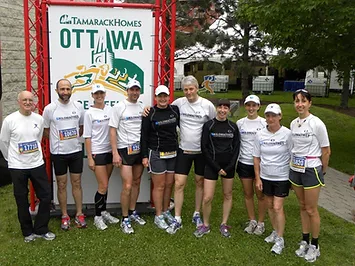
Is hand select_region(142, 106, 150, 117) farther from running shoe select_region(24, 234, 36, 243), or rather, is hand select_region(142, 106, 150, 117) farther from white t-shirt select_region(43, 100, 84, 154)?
running shoe select_region(24, 234, 36, 243)

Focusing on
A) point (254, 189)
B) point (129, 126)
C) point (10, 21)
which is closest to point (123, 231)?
point (129, 126)

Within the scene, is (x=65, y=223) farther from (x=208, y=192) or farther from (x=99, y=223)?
(x=208, y=192)

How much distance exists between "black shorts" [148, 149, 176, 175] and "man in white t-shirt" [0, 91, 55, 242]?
1313 mm

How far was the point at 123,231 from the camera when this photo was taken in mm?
5105

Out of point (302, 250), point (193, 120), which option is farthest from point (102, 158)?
point (302, 250)

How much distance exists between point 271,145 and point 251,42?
17778mm

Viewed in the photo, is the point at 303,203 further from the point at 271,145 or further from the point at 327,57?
the point at 327,57

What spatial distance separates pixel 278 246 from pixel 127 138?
7.59ft

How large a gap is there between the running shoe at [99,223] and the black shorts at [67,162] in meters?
0.71

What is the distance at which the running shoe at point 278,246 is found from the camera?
4.64 metres

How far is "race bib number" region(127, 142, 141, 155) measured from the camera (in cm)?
504

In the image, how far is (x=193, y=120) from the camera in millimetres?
4961

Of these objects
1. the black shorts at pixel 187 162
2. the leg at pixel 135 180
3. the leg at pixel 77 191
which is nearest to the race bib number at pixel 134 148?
the leg at pixel 135 180

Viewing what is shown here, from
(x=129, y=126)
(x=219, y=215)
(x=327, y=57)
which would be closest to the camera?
(x=129, y=126)
